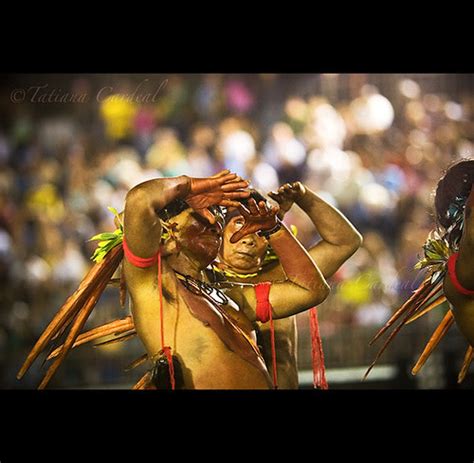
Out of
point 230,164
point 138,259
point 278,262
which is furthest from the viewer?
point 230,164

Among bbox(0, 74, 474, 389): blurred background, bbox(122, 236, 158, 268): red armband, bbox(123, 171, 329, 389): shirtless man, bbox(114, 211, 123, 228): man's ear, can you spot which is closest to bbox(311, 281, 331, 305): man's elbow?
bbox(123, 171, 329, 389): shirtless man

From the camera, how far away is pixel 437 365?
3.34m

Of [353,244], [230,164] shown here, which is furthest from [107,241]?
[353,244]

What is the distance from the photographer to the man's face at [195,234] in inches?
121

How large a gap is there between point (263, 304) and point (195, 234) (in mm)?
278

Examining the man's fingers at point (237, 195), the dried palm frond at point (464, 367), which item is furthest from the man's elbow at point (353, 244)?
the dried palm frond at point (464, 367)

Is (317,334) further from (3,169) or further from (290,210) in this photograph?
(3,169)

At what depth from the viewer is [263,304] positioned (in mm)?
3111

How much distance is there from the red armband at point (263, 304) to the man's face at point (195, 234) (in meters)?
0.18

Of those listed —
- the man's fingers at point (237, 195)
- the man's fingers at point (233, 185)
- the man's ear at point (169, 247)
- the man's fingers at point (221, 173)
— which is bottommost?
the man's ear at point (169, 247)

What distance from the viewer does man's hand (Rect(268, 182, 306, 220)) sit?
10.4ft

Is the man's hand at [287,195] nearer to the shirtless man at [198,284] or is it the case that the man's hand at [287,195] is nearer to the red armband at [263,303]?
the shirtless man at [198,284]

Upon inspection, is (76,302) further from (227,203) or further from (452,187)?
(452,187)

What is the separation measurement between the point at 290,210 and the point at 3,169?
2.86ft
